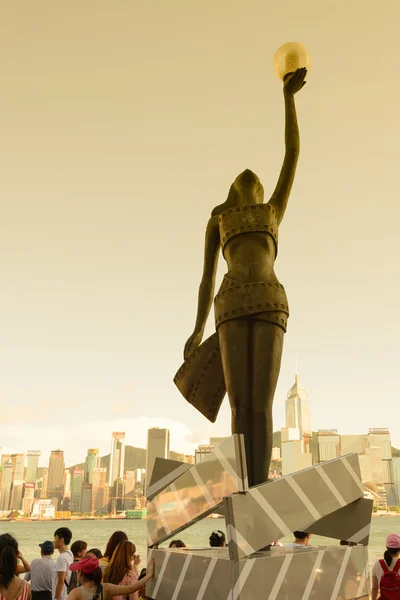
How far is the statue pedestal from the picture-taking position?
3223 mm

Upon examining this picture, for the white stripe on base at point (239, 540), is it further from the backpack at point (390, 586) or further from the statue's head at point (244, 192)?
the statue's head at point (244, 192)

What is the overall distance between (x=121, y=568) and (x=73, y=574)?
1.80m

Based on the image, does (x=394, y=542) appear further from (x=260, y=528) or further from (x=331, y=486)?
(x=260, y=528)

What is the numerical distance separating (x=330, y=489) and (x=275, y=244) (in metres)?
2.20

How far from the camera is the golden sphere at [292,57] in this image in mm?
5527

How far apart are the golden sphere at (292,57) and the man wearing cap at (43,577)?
5.79 meters

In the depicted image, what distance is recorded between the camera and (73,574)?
6047mm

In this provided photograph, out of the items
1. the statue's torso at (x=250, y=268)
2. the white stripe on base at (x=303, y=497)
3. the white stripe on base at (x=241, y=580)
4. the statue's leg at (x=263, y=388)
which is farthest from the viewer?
the statue's torso at (x=250, y=268)

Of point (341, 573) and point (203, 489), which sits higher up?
point (203, 489)

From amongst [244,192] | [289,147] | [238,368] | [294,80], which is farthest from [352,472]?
[294,80]

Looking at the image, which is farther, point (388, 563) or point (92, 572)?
point (388, 563)

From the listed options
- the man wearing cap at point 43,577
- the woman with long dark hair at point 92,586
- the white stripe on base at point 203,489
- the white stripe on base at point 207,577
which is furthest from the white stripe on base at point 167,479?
the man wearing cap at point 43,577

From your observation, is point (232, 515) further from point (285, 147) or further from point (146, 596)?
point (285, 147)

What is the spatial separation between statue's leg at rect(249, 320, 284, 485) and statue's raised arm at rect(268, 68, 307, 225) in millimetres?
1313
